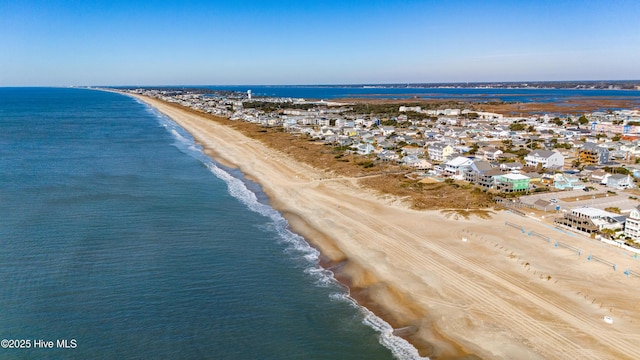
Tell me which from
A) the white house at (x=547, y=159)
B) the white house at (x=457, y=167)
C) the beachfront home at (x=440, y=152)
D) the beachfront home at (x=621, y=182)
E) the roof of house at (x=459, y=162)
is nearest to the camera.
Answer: the beachfront home at (x=621, y=182)

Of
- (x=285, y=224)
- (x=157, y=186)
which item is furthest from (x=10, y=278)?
(x=157, y=186)

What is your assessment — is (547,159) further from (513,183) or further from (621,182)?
(513,183)

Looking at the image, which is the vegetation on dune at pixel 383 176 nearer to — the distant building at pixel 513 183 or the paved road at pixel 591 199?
the distant building at pixel 513 183

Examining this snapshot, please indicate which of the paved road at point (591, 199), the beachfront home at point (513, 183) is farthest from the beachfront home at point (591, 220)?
the beachfront home at point (513, 183)

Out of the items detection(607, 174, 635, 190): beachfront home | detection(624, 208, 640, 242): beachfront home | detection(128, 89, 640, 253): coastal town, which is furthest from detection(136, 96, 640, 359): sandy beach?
detection(607, 174, 635, 190): beachfront home

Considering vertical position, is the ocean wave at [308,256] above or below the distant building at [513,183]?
below

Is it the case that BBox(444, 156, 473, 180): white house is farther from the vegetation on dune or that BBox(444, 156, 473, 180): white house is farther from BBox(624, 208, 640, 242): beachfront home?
BBox(624, 208, 640, 242): beachfront home

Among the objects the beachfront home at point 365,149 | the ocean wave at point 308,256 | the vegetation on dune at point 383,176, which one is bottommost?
the ocean wave at point 308,256
